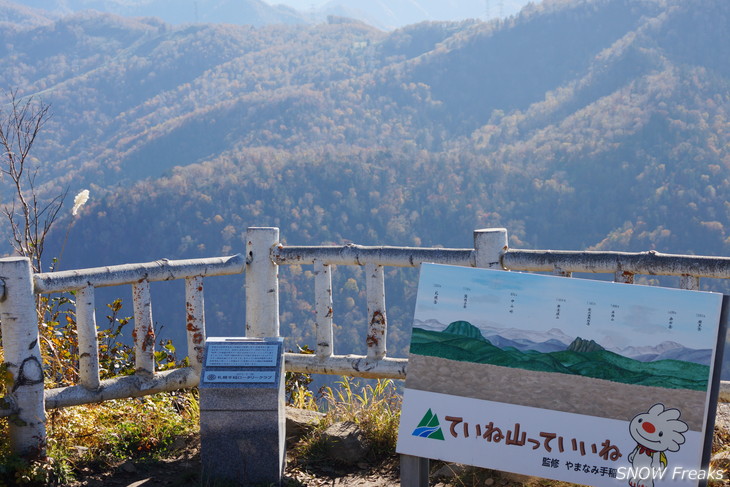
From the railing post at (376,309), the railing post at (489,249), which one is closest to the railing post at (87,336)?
the railing post at (376,309)

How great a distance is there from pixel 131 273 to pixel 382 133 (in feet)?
341

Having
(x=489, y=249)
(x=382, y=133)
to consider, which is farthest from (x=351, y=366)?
(x=382, y=133)

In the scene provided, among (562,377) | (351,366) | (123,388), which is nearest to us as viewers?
(562,377)

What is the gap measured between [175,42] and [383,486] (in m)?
161

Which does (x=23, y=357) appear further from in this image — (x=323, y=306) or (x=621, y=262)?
(x=621, y=262)

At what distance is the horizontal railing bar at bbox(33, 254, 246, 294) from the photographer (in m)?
3.83

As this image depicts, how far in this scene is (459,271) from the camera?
3.21 meters

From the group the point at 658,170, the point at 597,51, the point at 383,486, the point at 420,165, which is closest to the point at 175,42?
the point at 597,51

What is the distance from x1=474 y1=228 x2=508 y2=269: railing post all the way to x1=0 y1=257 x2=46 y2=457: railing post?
2.43m

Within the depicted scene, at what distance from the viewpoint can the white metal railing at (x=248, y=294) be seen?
3.67 m

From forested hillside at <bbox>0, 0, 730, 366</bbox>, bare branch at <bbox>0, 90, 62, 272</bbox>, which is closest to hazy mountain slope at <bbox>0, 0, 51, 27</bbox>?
forested hillside at <bbox>0, 0, 730, 366</bbox>

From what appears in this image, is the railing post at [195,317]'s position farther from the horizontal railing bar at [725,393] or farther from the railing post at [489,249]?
the horizontal railing bar at [725,393]

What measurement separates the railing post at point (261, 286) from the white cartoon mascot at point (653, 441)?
2.47 meters

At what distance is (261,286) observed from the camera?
462cm
